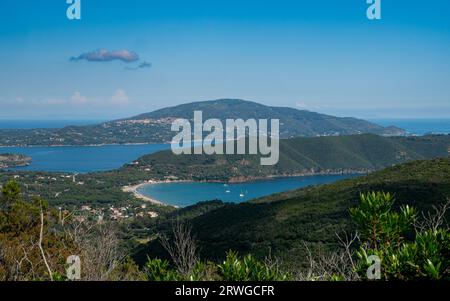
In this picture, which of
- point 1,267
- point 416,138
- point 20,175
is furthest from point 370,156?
point 1,267

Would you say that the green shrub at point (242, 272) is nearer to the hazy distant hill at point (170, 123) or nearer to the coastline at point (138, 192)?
the coastline at point (138, 192)

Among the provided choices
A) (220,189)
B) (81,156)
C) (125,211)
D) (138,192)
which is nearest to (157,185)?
(138,192)

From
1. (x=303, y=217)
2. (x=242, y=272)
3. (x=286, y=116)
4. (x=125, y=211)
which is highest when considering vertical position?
(x=286, y=116)

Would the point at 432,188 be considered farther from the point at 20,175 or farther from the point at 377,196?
the point at 20,175

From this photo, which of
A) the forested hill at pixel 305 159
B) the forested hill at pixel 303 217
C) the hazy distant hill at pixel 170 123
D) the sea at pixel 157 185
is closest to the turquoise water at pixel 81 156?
the sea at pixel 157 185

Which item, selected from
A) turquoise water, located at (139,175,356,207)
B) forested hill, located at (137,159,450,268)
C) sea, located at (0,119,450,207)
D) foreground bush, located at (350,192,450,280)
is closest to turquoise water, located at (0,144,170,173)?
sea, located at (0,119,450,207)

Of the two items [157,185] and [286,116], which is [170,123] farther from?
[157,185]
